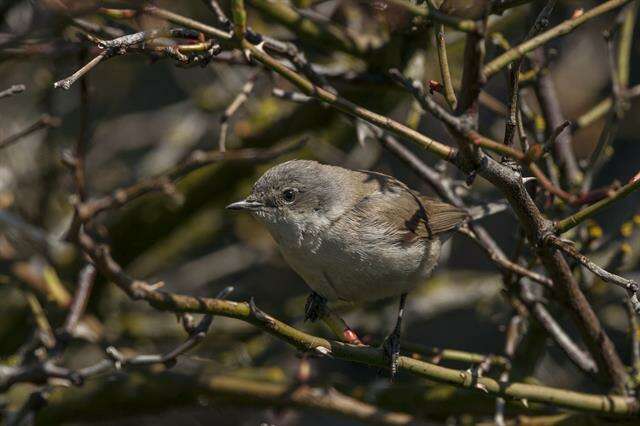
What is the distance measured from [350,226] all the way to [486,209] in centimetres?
63

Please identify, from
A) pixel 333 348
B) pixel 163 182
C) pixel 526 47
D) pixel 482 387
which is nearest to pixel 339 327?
pixel 333 348

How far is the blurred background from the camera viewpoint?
398 centimetres

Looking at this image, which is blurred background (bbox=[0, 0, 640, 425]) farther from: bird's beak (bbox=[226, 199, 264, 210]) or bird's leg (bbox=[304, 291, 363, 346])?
bird's leg (bbox=[304, 291, 363, 346])

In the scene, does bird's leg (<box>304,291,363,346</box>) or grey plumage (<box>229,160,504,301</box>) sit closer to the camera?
bird's leg (<box>304,291,363,346</box>)

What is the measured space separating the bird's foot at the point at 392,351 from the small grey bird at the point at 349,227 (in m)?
0.12

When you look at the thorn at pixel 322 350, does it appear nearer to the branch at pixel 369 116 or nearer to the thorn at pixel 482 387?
the thorn at pixel 482 387

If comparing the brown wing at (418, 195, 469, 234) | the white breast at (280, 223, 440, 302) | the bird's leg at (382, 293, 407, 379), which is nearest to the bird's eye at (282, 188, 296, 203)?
the white breast at (280, 223, 440, 302)

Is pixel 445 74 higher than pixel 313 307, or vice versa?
pixel 445 74

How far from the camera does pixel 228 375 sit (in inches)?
158

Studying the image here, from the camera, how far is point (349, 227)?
367 cm

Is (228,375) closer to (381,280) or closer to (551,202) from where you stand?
(381,280)

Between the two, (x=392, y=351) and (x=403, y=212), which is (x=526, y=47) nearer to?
(x=392, y=351)

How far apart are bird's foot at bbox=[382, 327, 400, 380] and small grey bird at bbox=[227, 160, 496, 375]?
12cm

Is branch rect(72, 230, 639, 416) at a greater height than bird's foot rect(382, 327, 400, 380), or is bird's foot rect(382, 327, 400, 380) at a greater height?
branch rect(72, 230, 639, 416)
